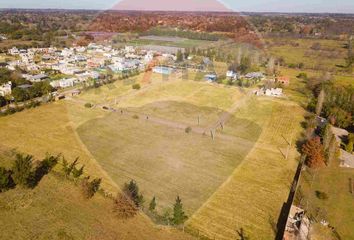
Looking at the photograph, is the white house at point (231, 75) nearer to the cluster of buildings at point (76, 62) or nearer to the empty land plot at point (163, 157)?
the cluster of buildings at point (76, 62)

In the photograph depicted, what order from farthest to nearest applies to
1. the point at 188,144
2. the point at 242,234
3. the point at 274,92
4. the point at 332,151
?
1. the point at 274,92
2. the point at 188,144
3. the point at 332,151
4. the point at 242,234

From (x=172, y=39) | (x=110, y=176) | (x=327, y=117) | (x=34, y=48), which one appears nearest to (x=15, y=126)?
(x=110, y=176)

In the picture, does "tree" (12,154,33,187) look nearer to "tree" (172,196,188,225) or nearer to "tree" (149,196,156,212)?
"tree" (149,196,156,212)

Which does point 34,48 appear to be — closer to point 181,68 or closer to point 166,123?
point 181,68

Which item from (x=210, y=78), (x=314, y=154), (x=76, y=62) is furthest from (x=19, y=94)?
(x=314, y=154)

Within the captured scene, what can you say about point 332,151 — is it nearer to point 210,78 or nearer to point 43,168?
point 43,168

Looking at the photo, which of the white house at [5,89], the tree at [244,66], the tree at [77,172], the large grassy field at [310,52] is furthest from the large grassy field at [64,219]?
the large grassy field at [310,52]
